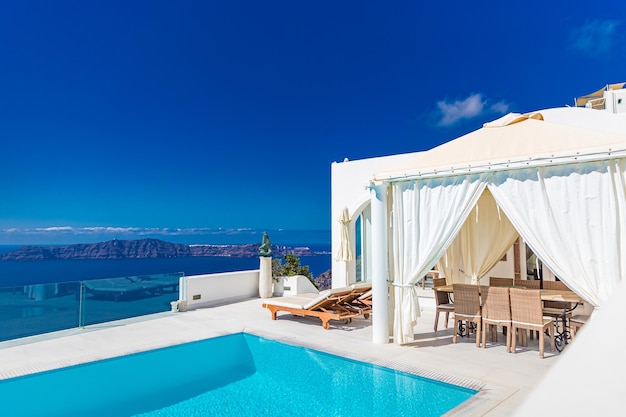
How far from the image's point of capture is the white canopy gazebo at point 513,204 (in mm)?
6094

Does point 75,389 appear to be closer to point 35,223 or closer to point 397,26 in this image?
point 397,26

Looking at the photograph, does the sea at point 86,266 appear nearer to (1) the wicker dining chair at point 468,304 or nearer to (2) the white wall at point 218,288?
(2) the white wall at point 218,288

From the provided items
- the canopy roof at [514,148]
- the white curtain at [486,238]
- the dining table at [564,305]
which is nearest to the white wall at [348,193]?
the white curtain at [486,238]

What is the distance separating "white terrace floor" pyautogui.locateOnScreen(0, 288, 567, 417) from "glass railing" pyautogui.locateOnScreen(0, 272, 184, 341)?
395 millimetres

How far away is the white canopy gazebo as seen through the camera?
6094 mm

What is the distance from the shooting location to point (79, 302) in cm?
1055

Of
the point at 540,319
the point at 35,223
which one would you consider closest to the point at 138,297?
the point at 540,319

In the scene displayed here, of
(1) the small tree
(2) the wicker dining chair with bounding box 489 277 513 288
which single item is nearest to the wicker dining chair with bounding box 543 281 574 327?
(2) the wicker dining chair with bounding box 489 277 513 288

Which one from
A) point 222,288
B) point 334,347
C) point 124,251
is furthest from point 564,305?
point 124,251

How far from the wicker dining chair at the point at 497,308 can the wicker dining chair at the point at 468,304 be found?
0.13 metres

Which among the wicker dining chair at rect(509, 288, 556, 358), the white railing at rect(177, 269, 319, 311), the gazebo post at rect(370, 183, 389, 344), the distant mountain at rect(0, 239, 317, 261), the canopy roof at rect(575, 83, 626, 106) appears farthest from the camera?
the distant mountain at rect(0, 239, 317, 261)

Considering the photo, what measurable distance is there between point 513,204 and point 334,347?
425 centimetres

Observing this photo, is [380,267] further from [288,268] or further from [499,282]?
[288,268]

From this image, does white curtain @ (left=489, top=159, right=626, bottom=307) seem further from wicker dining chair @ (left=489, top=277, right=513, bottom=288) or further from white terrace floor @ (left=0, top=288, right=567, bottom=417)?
wicker dining chair @ (left=489, top=277, right=513, bottom=288)
